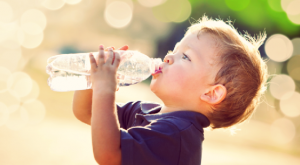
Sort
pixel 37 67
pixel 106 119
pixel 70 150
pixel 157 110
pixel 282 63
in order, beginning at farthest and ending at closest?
pixel 282 63, pixel 37 67, pixel 70 150, pixel 157 110, pixel 106 119

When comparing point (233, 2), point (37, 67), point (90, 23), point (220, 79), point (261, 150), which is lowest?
point (261, 150)

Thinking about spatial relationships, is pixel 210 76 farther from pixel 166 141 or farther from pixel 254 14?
pixel 254 14

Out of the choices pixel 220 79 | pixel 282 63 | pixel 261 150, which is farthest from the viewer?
pixel 282 63

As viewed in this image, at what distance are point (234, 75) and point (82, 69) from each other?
0.74 m

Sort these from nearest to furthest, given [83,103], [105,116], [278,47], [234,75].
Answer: [105,116]
[234,75]
[83,103]
[278,47]

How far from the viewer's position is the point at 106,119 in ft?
3.40

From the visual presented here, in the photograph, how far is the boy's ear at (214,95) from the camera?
4.33ft

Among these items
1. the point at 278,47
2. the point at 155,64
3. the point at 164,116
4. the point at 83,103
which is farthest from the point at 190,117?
the point at 278,47

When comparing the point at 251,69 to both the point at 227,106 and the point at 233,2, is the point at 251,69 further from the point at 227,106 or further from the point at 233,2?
the point at 233,2

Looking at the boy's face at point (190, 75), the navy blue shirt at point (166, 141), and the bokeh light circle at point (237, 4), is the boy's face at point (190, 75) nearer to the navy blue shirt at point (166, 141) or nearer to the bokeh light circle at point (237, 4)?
the navy blue shirt at point (166, 141)

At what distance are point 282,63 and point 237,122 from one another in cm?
580

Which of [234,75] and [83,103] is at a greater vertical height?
[234,75]

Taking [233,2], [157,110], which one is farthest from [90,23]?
[157,110]

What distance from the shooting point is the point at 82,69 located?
1494 millimetres
